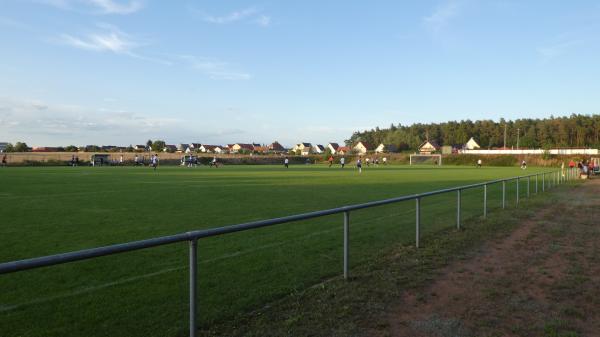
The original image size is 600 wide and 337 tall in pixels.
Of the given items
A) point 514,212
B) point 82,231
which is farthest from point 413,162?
point 82,231

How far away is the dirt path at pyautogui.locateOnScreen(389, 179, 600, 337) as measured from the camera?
4500 mm

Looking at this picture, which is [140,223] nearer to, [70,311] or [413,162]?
[70,311]

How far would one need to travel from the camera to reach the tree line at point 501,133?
466ft

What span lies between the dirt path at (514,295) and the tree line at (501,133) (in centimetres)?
13165

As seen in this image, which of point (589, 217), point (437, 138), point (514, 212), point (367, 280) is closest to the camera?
point (367, 280)

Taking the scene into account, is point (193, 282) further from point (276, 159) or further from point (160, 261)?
point (276, 159)

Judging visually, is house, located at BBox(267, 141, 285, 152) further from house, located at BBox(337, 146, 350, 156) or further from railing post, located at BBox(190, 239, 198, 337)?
railing post, located at BBox(190, 239, 198, 337)

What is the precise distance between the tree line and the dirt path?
131655 mm

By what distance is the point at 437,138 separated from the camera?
18188 centimetres

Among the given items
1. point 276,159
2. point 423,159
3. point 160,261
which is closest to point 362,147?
point 423,159

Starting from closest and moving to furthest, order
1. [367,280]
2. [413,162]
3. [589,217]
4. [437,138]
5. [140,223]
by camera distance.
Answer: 1. [367,280]
2. [140,223]
3. [589,217]
4. [413,162]
5. [437,138]

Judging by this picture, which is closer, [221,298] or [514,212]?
[221,298]

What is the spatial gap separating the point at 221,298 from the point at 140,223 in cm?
653

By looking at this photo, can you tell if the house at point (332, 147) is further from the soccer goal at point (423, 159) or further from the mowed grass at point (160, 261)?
the mowed grass at point (160, 261)
